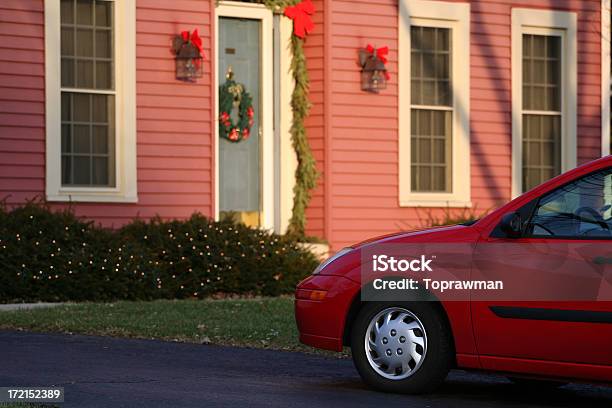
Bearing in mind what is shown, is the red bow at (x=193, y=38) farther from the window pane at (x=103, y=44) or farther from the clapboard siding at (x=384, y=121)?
the clapboard siding at (x=384, y=121)

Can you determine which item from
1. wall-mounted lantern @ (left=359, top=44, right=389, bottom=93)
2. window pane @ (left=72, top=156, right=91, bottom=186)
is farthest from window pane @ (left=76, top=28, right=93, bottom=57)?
wall-mounted lantern @ (left=359, top=44, right=389, bottom=93)

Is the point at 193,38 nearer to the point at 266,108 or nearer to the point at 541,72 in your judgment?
the point at 266,108

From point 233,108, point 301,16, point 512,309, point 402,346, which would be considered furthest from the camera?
point 301,16

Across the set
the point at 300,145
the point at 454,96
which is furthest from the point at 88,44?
the point at 454,96

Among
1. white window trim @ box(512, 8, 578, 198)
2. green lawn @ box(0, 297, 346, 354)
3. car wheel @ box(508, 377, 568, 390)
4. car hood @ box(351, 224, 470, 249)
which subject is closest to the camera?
car hood @ box(351, 224, 470, 249)

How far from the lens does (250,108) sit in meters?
17.3

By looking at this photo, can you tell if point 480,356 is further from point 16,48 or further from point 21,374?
point 16,48

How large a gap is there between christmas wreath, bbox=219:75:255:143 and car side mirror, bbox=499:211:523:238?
926cm

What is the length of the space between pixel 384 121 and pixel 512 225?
9761 mm

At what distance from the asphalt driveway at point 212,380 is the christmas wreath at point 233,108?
6239 mm

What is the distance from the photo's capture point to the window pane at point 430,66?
59.6 feet

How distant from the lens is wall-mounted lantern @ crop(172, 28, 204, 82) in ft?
53.1

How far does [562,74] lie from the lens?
62.7 feet

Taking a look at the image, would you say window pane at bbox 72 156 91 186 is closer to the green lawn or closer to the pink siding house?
the pink siding house
